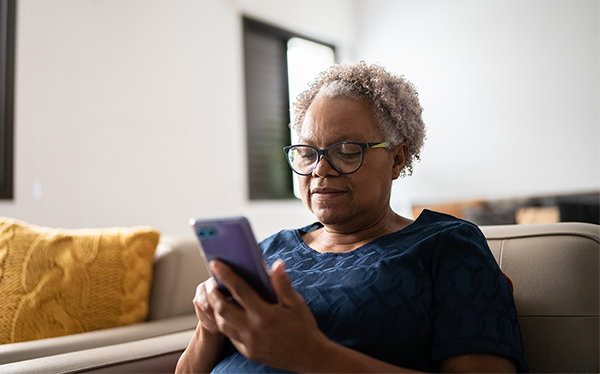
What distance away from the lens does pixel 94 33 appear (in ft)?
9.49

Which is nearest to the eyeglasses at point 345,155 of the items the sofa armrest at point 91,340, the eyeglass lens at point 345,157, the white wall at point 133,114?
the eyeglass lens at point 345,157

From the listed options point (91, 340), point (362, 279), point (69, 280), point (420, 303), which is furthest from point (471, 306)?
point (69, 280)

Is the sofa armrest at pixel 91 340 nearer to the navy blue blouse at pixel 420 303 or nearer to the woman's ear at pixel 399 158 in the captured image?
the navy blue blouse at pixel 420 303

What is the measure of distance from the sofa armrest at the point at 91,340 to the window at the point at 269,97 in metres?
2.40

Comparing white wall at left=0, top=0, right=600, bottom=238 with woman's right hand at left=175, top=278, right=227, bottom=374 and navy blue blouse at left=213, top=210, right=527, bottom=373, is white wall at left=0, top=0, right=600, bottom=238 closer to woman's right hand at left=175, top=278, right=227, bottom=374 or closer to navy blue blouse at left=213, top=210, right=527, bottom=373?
woman's right hand at left=175, top=278, right=227, bottom=374

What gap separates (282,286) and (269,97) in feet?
11.9

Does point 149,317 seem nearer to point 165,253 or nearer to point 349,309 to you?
point 165,253

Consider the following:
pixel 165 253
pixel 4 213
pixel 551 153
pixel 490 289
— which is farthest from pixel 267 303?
pixel 551 153

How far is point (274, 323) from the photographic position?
65cm

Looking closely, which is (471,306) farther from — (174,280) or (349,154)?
(174,280)

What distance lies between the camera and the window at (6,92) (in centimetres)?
253

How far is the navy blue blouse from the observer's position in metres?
0.77

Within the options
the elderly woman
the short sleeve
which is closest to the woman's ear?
the elderly woman

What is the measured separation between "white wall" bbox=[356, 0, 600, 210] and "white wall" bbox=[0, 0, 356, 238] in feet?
4.07
